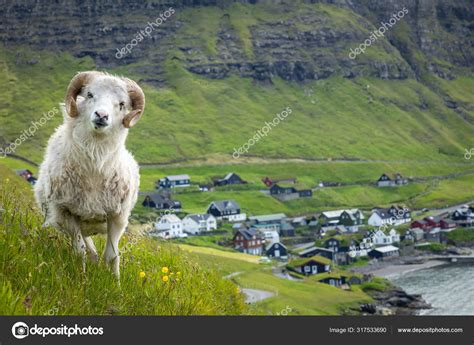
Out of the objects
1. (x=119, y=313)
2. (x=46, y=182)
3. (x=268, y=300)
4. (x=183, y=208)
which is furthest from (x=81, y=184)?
(x=183, y=208)

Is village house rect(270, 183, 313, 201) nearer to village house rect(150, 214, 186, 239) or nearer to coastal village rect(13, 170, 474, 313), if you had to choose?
coastal village rect(13, 170, 474, 313)

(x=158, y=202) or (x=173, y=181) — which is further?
(x=173, y=181)

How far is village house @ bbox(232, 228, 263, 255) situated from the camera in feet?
369

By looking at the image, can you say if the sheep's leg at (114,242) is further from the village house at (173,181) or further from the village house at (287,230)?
the village house at (173,181)

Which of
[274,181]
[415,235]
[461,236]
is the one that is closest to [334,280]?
[415,235]

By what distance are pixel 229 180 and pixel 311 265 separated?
65.5 meters

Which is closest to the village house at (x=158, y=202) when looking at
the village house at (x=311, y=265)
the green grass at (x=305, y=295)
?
the village house at (x=311, y=265)

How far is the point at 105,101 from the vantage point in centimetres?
797

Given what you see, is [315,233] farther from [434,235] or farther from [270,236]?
[434,235]

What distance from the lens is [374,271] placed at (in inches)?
3981

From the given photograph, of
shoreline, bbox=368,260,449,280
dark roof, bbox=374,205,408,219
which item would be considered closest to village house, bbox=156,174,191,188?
dark roof, bbox=374,205,408,219

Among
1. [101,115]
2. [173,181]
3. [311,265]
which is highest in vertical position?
[173,181]
